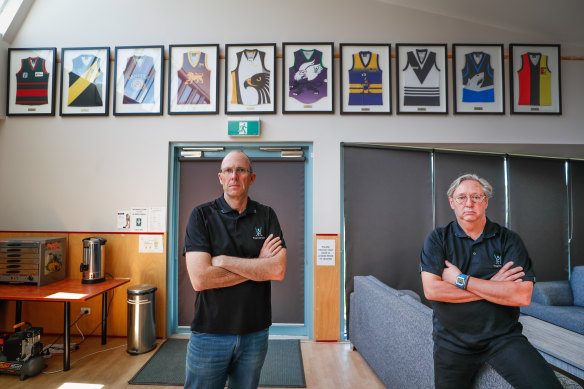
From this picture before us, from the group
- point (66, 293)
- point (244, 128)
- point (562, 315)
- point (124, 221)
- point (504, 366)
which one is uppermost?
point (244, 128)

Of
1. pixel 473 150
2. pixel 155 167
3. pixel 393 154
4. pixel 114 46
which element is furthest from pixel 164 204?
pixel 473 150

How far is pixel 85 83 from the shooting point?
12.6 feet

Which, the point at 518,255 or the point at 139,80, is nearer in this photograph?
the point at 518,255

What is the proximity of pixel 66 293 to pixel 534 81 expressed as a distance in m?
5.69

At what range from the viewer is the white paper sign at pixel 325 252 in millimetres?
3652

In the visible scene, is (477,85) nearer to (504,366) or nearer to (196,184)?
(504,366)

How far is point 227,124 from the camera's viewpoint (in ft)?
12.3

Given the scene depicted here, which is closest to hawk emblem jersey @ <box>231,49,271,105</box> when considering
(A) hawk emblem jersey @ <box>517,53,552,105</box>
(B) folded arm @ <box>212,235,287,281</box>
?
(B) folded arm @ <box>212,235,287,281</box>

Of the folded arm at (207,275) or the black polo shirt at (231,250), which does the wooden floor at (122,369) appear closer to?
the black polo shirt at (231,250)

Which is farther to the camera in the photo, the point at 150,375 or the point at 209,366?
the point at 150,375

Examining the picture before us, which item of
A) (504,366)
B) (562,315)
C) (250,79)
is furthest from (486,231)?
(250,79)

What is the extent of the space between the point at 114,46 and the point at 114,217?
7.07 ft

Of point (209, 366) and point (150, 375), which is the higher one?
point (209, 366)

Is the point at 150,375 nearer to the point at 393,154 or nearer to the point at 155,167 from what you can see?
the point at 155,167
